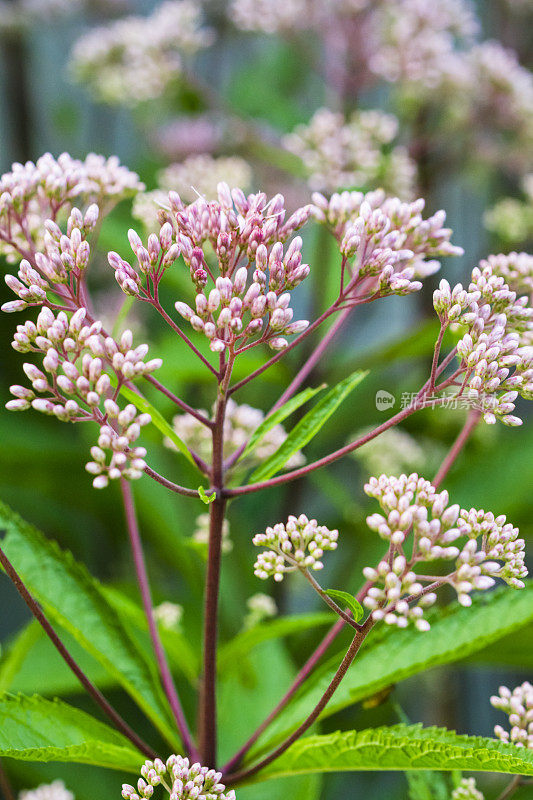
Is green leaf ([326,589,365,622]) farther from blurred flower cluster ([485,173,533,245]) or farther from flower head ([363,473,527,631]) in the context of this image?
blurred flower cluster ([485,173,533,245])

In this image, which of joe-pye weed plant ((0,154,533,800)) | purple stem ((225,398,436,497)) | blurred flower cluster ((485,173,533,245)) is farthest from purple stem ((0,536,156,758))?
blurred flower cluster ((485,173,533,245))

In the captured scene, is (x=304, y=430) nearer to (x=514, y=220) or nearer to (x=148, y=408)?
(x=148, y=408)

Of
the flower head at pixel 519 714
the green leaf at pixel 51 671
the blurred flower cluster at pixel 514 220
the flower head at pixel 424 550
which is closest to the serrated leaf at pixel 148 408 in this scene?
the flower head at pixel 424 550

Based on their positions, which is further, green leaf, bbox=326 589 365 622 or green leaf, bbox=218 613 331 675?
green leaf, bbox=218 613 331 675

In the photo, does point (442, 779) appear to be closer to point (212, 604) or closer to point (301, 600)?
point (212, 604)

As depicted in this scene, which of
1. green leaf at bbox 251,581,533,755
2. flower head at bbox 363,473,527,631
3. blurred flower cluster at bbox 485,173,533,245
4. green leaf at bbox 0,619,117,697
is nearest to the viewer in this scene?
flower head at bbox 363,473,527,631

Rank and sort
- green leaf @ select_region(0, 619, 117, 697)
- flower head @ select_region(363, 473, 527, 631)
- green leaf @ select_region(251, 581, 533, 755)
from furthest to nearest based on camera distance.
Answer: green leaf @ select_region(0, 619, 117, 697), green leaf @ select_region(251, 581, 533, 755), flower head @ select_region(363, 473, 527, 631)

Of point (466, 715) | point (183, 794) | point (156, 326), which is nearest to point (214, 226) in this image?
point (183, 794)
